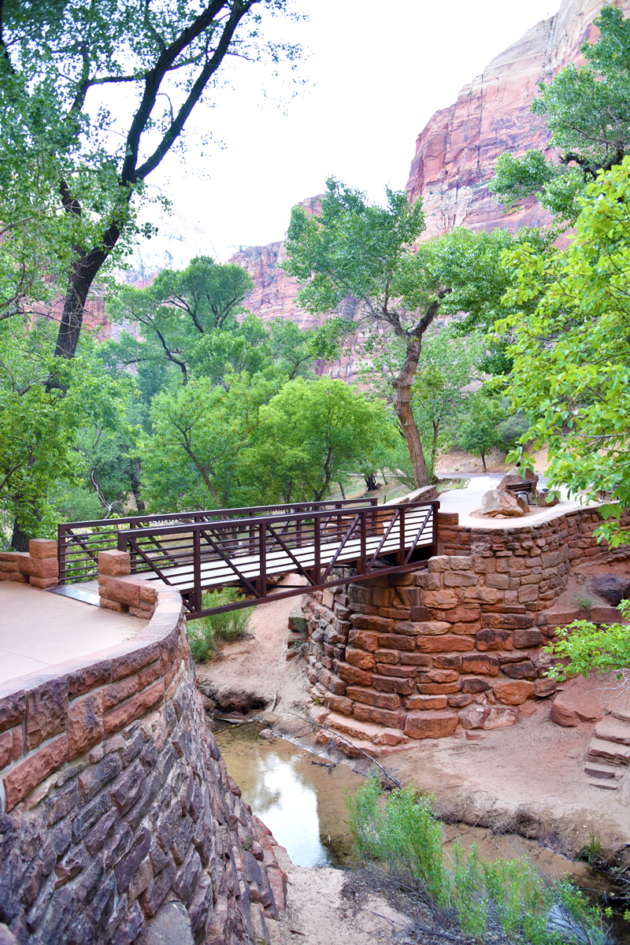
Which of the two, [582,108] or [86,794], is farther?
[582,108]

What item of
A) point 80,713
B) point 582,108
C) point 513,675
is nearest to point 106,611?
point 80,713

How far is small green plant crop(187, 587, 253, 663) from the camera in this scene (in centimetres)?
1299

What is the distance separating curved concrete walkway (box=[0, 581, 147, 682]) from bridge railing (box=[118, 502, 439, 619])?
854 millimetres

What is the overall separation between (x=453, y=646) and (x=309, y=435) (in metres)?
9.64

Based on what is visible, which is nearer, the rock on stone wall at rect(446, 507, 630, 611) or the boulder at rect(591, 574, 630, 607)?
the rock on stone wall at rect(446, 507, 630, 611)

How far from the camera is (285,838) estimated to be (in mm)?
7367

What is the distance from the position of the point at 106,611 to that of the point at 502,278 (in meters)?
11.1

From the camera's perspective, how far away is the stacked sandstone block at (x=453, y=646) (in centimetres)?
934

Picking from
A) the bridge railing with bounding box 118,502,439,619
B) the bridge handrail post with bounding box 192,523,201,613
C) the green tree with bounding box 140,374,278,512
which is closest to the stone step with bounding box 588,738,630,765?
the bridge railing with bounding box 118,502,439,619

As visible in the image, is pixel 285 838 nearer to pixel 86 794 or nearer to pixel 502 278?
pixel 86 794

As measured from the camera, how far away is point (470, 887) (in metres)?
5.09

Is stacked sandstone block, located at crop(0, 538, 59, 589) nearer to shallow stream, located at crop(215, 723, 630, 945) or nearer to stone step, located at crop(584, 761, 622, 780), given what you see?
shallow stream, located at crop(215, 723, 630, 945)

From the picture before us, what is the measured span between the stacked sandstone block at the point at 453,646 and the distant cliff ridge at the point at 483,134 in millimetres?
41662

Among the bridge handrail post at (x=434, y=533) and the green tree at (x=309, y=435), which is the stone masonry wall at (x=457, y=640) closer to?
the bridge handrail post at (x=434, y=533)
